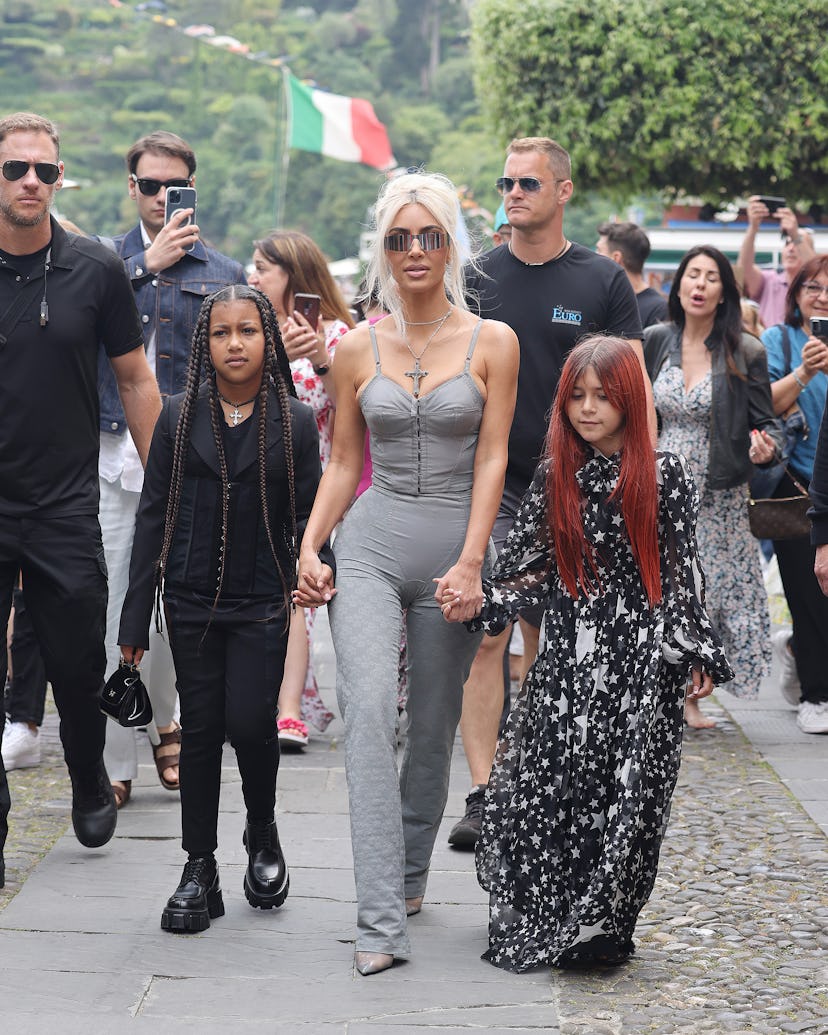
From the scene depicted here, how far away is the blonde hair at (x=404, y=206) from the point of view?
448 centimetres

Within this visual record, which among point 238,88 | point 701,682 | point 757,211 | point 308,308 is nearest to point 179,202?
point 308,308

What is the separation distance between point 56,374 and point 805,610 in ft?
13.3

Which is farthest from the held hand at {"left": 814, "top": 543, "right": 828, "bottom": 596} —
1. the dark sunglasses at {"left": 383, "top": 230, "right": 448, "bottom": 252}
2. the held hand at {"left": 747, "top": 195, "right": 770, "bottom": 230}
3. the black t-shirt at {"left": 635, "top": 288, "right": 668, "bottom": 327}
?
the held hand at {"left": 747, "top": 195, "right": 770, "bottom": 230}

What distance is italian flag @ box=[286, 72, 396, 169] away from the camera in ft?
94.5

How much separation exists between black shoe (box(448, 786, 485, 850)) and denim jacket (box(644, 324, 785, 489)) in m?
2.47

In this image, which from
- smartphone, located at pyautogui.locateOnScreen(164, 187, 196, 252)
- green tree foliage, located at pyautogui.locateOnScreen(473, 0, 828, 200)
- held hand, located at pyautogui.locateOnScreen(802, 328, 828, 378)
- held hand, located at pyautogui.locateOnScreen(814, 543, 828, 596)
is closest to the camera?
held hand, located at pyautogui.locateOnScreen(814, 543, 828, 596)

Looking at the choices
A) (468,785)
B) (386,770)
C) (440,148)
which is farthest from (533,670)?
(440,148)

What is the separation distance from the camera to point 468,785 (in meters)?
6.36

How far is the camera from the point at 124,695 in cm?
473

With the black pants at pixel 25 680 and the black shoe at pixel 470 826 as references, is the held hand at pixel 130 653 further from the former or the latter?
the black pants at pixel 25 680

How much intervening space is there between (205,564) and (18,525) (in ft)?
2.10

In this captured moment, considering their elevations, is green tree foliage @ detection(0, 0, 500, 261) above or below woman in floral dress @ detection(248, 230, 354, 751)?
above

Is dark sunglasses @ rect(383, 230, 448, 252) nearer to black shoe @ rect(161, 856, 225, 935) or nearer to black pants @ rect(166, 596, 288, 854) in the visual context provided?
black pants @ rect(166, 596, 288, 854)

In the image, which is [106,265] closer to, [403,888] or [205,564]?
[205,564]
